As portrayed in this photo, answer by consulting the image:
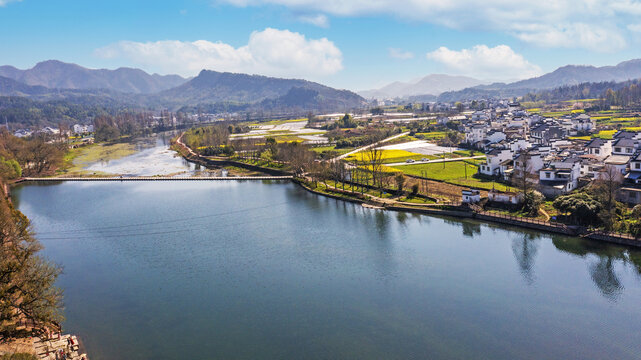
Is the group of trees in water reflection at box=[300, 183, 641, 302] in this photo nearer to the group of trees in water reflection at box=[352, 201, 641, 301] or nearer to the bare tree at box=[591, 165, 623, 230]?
the group of trees in water reflection at box=[352, 201, 641, 301]

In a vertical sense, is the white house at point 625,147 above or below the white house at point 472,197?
above

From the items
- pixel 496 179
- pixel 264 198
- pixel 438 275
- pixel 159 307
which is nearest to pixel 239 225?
pixel 264 198

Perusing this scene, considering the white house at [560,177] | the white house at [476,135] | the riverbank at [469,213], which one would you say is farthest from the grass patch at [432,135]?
the white house at [560,177]

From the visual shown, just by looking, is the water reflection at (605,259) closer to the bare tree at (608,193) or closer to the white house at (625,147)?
the bare tree at (608,193)

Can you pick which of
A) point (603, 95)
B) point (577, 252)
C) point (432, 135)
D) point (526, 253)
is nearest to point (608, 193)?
point (577, 252)

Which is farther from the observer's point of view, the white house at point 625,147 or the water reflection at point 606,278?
the white house at point 625,147

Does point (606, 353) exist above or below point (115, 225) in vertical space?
below

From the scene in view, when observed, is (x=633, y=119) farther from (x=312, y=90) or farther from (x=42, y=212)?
(x=312, y=90)

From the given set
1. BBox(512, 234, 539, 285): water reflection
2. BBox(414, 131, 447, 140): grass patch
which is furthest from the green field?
BBox(414, 131, 447, 140): grass patch
